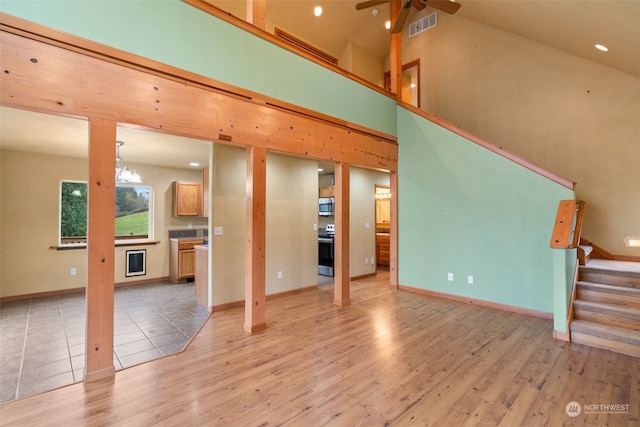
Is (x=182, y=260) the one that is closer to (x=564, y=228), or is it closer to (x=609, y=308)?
(x=564, y=228)

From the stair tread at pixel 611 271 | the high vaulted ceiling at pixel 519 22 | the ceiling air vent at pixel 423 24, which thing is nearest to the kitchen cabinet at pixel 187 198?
the high vaulted ceiling at pixel 519 22

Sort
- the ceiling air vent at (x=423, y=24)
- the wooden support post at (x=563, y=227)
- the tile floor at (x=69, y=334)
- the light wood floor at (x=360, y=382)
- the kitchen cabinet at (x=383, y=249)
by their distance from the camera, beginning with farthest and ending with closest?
1. the kitchen cabinet at (x=383, y=249)
2. the ceiling air vent at (x=423, y=24)
3. the wooden support post at (x=563, y=227)
4. the tile floor at (x=69, y=334)
5. the light wood floor at (x=360, y=382)

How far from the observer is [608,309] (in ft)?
10.7

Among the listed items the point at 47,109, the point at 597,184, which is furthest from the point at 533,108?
the point at 47,109

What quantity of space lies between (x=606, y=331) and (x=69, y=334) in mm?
6013

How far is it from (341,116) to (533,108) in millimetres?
→ 3653

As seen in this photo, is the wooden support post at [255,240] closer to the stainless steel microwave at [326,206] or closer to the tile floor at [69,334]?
the tile floor at [69,334]

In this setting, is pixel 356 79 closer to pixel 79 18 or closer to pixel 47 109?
pixel 79 18

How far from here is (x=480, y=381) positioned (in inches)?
98.7

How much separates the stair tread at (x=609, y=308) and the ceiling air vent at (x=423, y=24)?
6237 millimetres

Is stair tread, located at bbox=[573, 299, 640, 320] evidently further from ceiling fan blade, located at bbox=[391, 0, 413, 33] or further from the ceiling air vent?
the ceiling air vent

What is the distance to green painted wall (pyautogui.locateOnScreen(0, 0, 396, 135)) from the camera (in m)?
2.38

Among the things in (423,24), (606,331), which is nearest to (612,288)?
(606,331)

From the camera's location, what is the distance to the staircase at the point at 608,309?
9.96ft
